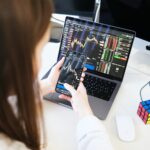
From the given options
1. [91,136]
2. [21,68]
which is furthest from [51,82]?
[21,68]

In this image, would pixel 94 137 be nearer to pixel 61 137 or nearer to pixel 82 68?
pixel 61 137

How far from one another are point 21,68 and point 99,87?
0.52 m

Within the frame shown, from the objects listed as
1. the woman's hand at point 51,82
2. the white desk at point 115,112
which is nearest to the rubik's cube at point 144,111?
the white desk at point 115,112

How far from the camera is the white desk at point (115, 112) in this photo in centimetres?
80

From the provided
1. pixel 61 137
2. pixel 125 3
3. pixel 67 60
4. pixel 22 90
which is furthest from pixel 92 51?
pixel 22 90

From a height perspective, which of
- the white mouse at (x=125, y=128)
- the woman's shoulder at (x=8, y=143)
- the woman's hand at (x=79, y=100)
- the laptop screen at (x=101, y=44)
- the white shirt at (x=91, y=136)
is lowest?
the white mouse at (x=125, y=128)

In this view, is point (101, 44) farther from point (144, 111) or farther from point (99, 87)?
point (144, 111)

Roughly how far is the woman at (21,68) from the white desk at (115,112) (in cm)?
14

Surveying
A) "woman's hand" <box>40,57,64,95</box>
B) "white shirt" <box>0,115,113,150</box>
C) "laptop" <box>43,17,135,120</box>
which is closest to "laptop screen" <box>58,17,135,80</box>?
"laptop" <box>43,17,135,120</box>

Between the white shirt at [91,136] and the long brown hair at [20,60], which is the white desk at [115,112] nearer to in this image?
the white shirt at [91,136]

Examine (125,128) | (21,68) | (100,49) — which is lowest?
(125,128)

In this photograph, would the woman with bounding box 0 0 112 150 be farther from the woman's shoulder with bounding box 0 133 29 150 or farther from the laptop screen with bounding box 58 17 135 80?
the laptop screen with bounding box 58 17 135 80

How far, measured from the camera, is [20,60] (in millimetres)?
488

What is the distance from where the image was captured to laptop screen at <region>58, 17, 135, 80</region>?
99 centimetres
